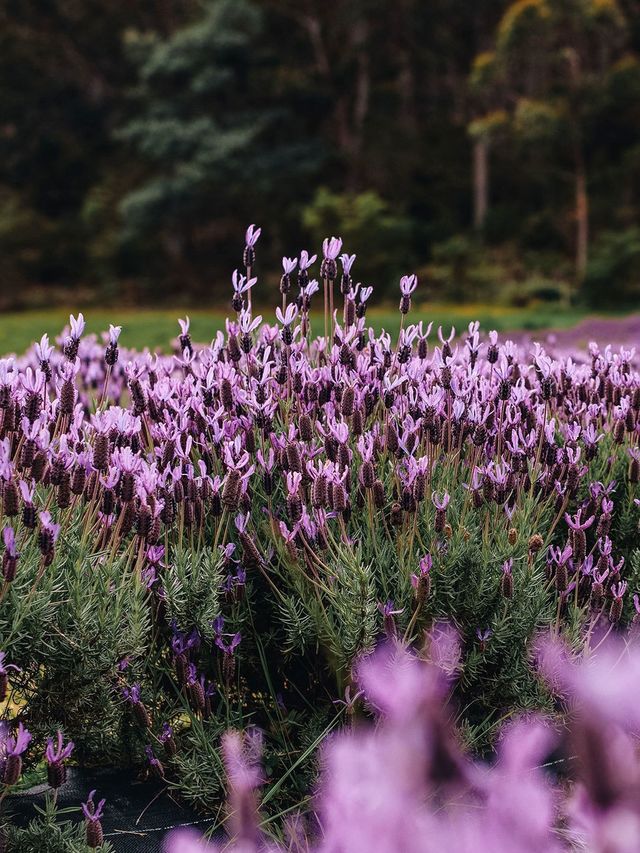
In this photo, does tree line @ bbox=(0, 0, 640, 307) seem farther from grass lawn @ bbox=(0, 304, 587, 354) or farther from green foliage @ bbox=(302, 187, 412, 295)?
grass lawn @ bbox=(0, 304, 587, 354)

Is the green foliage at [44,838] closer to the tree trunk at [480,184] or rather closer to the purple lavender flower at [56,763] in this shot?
the purple lavender flower at [56,763]

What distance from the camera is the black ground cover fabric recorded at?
108 inches

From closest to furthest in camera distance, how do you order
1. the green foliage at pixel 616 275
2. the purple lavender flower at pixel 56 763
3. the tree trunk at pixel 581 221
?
the purple lavender flower at pixel 56 763 < the green foliage at pixel 616 275 < the tree trunk at pixel 581 221

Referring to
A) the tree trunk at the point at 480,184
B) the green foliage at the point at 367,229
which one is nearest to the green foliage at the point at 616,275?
the tree trunk at the point at 480,184

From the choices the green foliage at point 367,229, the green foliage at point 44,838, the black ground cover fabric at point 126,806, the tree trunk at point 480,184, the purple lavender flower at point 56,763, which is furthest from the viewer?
the tree trunk at point 480,184

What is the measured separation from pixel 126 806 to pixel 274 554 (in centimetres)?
89

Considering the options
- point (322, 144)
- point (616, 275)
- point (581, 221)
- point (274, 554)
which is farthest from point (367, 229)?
point (274, 554)

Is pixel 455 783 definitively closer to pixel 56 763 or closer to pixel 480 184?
pixel 56 763

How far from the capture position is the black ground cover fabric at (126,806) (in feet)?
8.98

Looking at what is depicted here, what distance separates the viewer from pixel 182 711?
289 cm

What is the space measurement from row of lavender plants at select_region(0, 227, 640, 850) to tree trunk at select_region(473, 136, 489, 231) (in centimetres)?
3602

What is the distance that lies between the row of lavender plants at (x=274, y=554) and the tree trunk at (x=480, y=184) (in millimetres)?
36024

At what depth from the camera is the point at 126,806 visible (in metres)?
2.86

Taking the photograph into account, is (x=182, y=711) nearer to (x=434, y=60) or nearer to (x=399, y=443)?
(x=399, y=443)
